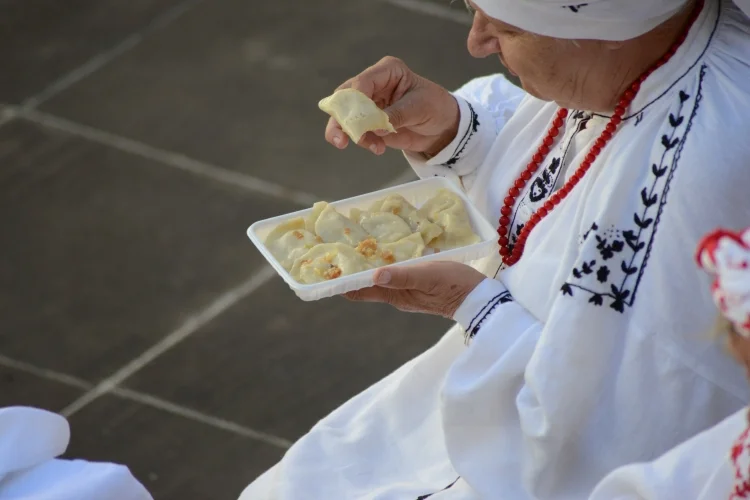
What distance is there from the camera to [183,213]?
383cm

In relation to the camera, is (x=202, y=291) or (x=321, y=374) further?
(x=202, y=291)

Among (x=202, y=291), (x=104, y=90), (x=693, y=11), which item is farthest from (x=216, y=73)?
(x=693, y=11)

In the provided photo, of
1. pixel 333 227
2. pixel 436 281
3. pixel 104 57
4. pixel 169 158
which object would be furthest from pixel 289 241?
pixel 104 57

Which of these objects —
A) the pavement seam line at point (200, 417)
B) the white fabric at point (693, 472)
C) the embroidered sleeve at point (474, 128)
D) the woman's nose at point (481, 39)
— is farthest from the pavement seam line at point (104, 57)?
the white fabric at point (693, 472)

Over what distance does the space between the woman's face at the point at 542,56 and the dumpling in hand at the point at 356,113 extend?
0.74ft

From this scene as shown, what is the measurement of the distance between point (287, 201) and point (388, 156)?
1.31ft

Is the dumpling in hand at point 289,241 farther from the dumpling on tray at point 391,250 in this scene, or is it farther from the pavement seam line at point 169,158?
the pavement seam line at point 169,158

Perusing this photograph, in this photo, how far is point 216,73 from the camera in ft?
14.6

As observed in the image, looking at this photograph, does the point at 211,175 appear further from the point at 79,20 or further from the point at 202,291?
the point at 79,20

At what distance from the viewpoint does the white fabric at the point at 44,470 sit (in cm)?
173

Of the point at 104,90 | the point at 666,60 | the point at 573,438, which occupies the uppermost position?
the point at 666,60

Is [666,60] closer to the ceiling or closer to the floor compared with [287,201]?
closer to the ceiling

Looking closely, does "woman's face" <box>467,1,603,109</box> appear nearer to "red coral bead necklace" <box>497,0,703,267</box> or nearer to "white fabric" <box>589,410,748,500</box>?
"red coral bead necklace" <box>497,0,703,267</box>

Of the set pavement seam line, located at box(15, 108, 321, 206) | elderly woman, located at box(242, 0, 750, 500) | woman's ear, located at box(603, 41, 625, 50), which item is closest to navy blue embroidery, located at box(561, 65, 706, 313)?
elderly woman, located at box(242, 0, 750, 500)
